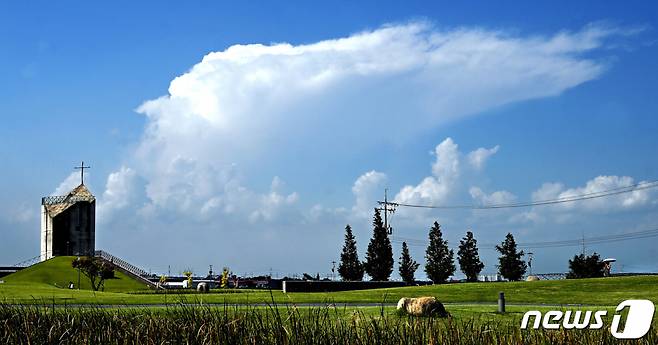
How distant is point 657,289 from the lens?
52.2 m

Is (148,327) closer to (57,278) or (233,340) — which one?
(233,340)

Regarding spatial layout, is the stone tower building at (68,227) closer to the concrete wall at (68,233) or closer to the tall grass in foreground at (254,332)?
the concrete wall at (68,233)

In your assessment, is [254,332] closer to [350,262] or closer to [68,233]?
[350,262]

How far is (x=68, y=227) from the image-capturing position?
114750mm

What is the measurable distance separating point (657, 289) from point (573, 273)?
3590 centimetres

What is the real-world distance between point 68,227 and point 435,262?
52586mm

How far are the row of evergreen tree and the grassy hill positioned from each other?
80.9 feet

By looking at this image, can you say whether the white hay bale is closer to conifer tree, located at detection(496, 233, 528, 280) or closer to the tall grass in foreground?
the tall grass in foreground

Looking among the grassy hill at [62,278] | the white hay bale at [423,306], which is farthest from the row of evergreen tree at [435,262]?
the white hay bale at [423,306]

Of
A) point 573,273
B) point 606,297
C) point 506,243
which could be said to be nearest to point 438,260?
point 506,243

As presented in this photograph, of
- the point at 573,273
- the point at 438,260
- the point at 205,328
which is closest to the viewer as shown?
the point at 205,328

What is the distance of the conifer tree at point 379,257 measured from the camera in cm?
9419

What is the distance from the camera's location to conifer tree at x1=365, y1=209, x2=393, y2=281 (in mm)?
94188

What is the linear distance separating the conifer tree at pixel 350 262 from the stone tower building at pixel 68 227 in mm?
37662
